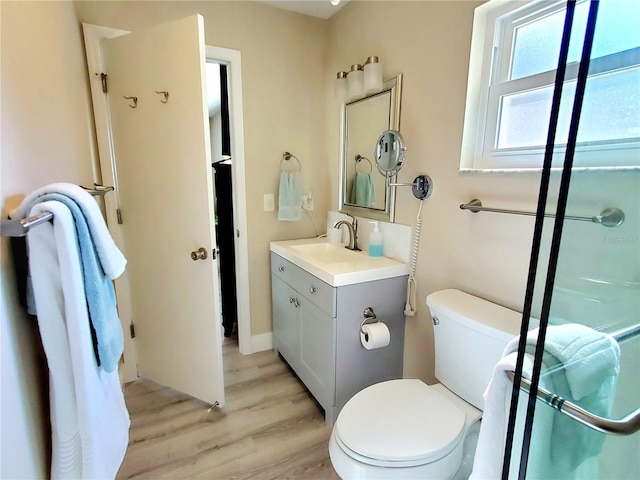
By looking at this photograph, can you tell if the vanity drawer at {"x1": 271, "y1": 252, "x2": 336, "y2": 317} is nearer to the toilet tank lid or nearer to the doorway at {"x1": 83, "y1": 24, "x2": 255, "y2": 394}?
the doorway at {"x1": 83, "y1": 24, "x2": 255, "y2": 394}

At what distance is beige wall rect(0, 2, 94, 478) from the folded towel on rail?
35mm

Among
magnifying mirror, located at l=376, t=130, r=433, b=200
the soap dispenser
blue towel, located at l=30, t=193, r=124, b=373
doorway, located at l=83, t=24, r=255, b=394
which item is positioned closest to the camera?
blue towel, located at l=30, t=193, r=124, b=373

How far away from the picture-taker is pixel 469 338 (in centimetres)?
115

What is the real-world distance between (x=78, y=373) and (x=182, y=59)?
4.46 feet

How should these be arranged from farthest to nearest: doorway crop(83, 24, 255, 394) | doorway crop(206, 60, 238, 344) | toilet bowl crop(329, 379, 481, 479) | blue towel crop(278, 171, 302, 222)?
1. doorway crop(206, 60, 238, 344)
2. blue towel crop(278, 171, 302, 222)
3. doorway crop(83, 24, 255, 394)
4. toilet bowl crop(329, 379, 481, 479)

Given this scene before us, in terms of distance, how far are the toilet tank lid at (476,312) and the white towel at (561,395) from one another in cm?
37

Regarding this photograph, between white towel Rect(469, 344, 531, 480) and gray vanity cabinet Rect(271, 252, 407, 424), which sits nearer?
white towel Rect(469, 344, 531, 480)

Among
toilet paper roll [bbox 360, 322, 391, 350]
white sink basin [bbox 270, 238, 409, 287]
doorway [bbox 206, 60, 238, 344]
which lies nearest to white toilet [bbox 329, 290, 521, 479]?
toilet paper roll [bbox 360, 322, 391, 350]

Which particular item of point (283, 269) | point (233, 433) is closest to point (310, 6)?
point (283, 269)

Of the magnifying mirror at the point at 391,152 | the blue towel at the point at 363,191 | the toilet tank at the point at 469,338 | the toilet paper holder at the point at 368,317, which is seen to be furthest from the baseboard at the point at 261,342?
the magnifying mirror at the point at 391,152

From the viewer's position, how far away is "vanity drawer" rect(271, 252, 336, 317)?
1525mm

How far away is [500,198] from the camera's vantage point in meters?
1.20

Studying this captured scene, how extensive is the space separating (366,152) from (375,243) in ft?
1.86

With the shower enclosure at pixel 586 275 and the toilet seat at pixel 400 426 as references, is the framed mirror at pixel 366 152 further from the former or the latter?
the shower enclosure at pixel 586 275
